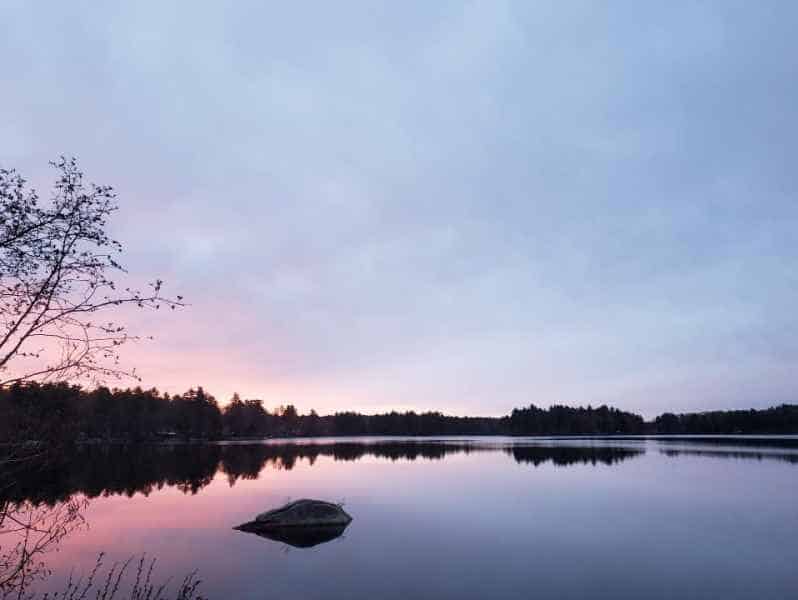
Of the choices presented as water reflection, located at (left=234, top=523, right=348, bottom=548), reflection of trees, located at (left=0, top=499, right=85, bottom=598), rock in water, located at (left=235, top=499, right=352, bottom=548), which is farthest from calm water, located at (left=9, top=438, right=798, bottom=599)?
reflection of trees, located at (left=0, top=499, right=85, bottom=598)

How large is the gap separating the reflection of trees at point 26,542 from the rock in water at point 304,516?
10703mm

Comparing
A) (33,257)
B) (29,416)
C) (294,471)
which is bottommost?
(294,471)

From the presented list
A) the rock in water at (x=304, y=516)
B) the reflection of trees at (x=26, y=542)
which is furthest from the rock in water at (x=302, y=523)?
the reflection of trees at (x=26, y=542)

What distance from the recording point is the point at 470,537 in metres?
28.3

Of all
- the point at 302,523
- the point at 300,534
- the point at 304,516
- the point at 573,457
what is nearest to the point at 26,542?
the point at 300,534

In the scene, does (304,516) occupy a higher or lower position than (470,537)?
higher

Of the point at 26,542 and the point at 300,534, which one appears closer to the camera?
the point at 26,542

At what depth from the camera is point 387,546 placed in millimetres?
26578

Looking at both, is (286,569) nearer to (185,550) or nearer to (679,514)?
(185,550)

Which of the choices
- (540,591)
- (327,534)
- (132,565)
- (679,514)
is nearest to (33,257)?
(540,591)

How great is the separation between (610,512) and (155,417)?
17263 cm

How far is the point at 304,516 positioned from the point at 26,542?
58.0 ft

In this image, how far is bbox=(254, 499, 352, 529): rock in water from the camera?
31.4 m

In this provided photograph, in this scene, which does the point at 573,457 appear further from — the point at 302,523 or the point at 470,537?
the point at 302,523
